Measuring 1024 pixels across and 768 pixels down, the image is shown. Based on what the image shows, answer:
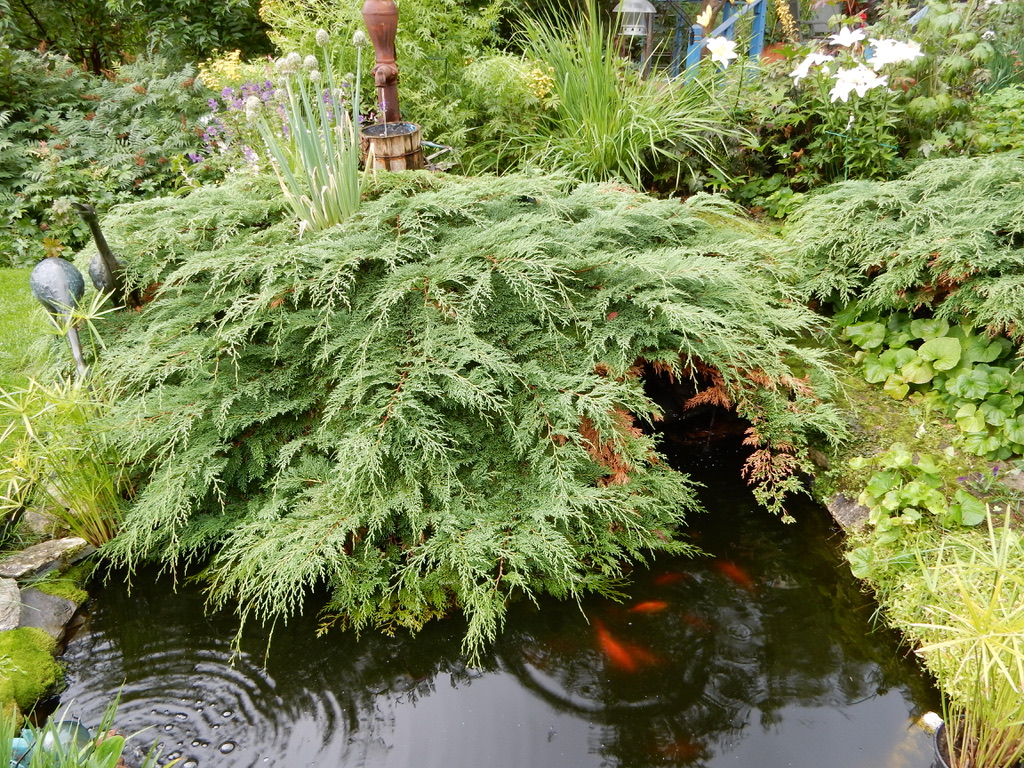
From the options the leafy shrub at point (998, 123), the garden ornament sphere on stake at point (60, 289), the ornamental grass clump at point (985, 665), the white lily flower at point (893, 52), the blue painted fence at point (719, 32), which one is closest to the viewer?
the ornamental grass clump at point (985, 665)

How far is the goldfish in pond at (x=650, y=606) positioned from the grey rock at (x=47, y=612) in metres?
2.09

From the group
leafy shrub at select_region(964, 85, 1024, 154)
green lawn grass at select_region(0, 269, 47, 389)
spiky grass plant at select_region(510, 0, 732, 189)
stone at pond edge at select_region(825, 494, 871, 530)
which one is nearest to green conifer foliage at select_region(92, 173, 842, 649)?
stone at pond edge at select_region(825, 494, 871, 530)

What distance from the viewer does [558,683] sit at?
2.22m

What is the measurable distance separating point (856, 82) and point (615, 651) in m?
3.44

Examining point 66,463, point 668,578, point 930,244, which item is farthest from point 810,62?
point 66,463

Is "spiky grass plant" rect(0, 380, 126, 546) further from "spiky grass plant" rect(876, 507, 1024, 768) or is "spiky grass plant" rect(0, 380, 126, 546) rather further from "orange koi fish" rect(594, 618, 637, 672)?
"spiky grass plant" rect(876, 507, 1024, 768)

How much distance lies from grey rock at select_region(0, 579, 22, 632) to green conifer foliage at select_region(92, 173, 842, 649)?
13.7 inches

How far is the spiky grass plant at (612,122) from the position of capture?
437cm

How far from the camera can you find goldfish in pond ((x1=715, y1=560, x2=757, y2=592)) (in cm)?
256

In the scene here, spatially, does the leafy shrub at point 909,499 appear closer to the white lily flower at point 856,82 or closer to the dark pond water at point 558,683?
the dark pond water at point 558,683

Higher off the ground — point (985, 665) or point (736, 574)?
point (985, 665)

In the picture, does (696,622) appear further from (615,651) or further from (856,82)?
(856,82)

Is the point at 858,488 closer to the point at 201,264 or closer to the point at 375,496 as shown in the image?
the point at 375,496

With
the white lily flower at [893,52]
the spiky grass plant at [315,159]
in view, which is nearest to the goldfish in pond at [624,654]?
the spiky grass plant at [315,159]
